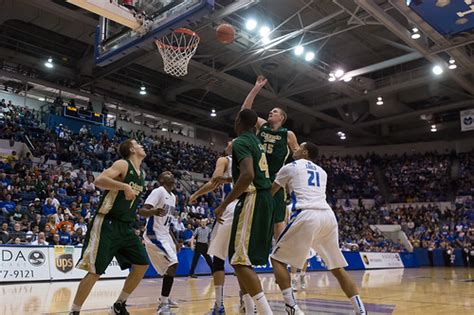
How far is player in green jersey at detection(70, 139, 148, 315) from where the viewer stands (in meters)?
4.26

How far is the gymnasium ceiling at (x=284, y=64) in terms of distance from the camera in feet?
55.4

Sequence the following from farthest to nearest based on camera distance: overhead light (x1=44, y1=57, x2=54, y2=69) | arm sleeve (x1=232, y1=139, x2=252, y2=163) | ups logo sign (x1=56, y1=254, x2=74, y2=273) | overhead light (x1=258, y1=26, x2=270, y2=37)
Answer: overhead light (x1=44, y1=57, x2=54, y2=69) → overhead light (x1=258, y1=26, x2=270, y2=37) → ups logo sign (x1=56, y1=254, x2=74, y2=273) → arm sleeve (x1=232, y1=139, x2=252, y2=163)

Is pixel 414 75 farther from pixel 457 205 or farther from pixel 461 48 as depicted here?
pixel 457 205

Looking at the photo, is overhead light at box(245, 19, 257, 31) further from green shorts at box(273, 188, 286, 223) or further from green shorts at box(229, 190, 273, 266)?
green shorts at box(229, 190, 273, 266)

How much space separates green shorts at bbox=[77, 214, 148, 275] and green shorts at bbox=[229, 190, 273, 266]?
52.2 inches

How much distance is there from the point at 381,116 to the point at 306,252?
26.1m

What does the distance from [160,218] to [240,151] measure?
2861mm

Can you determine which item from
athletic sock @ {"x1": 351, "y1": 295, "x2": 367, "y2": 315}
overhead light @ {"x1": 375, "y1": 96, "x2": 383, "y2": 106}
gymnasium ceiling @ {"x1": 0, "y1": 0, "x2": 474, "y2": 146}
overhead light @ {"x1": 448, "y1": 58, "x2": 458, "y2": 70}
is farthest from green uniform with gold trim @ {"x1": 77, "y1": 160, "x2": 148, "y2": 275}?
overhead light @ {"x1": 375, "y1": 96, "x2": 383, "y2": 106}

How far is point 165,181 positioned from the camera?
6.29 metres

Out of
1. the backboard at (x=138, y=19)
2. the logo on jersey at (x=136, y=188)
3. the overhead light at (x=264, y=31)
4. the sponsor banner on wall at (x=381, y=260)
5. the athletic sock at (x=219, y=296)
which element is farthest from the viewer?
the sponsor banner on wall at (x=381, y=260)

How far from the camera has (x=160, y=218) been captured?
20.5ft

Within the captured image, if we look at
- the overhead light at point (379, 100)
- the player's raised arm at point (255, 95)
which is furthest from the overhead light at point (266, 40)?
the player's raised arm at point (255, 95)

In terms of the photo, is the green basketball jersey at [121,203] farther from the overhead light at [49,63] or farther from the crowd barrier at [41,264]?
the overhead light at [49,63]

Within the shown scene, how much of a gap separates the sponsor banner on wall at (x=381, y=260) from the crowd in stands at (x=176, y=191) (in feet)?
2.47
